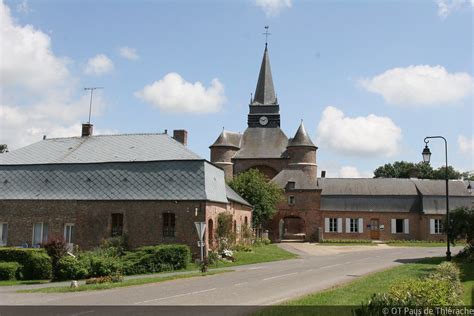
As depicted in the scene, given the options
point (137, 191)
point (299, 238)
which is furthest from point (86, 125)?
point (299, 238)

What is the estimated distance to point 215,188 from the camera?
31.1 meters

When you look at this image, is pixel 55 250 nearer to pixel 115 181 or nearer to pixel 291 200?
pixel 115 181

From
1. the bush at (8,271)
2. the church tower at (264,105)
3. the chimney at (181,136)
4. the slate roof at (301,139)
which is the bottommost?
the bush at (8,271)

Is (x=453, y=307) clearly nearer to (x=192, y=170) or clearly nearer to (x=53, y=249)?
(x=53, y=249)

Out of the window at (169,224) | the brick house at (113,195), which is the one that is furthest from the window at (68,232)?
the window at (169,224)

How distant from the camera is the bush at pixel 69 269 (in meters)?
22.1

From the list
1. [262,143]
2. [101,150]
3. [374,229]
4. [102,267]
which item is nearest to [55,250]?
[102,267]

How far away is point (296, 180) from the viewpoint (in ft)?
182

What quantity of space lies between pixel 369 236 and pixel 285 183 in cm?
1110

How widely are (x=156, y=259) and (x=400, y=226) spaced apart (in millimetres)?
38861

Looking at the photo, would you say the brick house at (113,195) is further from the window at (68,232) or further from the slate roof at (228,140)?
the slate roof at (228,140)

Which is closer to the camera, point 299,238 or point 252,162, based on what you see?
point 299,238

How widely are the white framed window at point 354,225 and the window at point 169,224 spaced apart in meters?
31.5

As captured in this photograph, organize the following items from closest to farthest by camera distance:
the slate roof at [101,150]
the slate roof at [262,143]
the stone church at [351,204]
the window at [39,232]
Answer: the window at [39,232], the slate roof at [101,150], the stone church at [351,204], the slate roof at [262,143]
